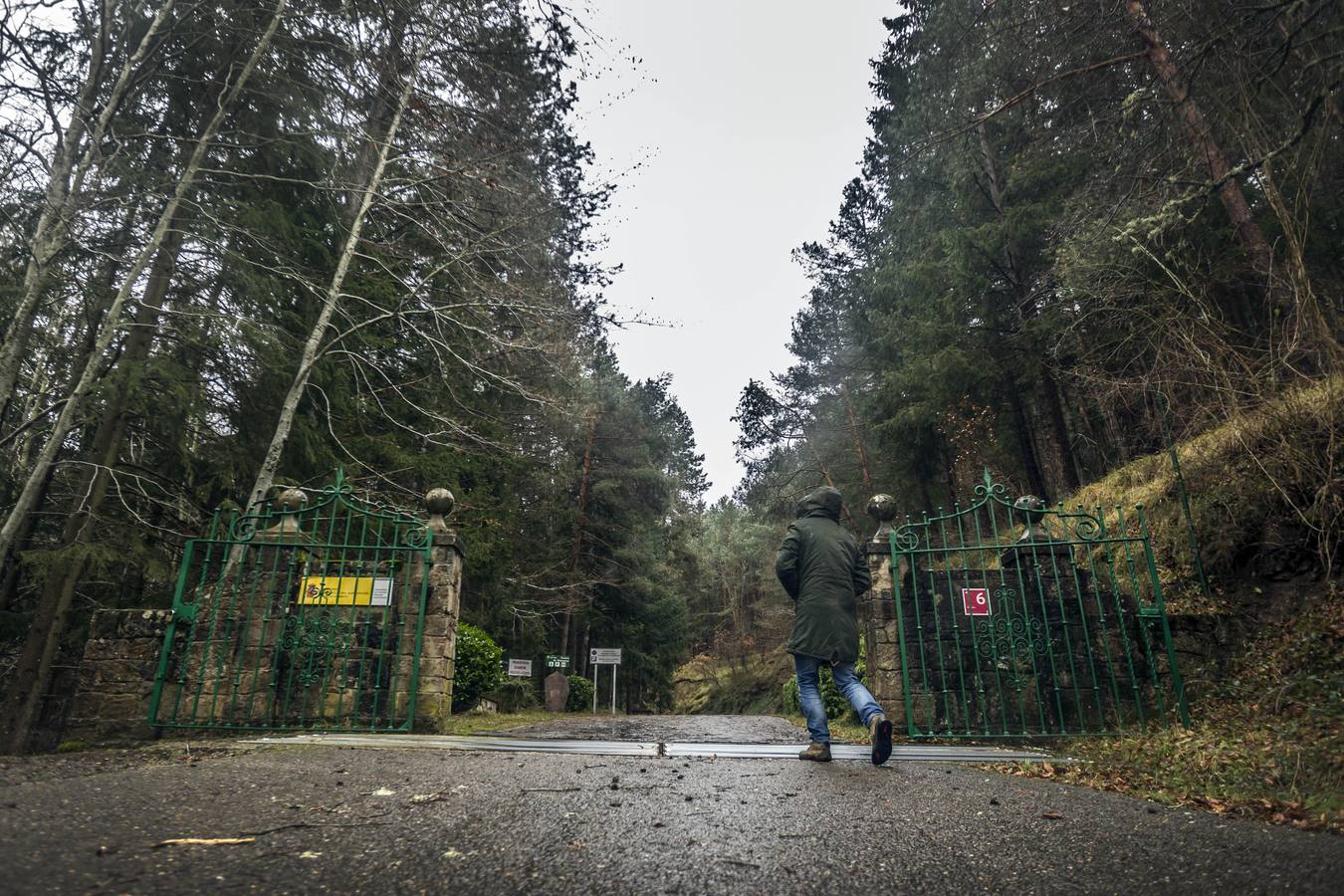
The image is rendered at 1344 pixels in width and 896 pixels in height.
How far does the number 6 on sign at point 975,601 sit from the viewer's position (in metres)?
5.88

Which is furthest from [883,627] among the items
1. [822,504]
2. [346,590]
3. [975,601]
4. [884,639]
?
[346,590]

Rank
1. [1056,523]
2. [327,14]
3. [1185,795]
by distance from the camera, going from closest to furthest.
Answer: [1185,795] < [327,14] < [1056,523]

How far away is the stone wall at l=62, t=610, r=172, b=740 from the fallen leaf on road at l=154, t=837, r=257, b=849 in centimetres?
448

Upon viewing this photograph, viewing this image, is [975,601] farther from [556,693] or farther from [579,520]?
[579,520]

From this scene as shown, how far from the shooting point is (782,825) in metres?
2.64

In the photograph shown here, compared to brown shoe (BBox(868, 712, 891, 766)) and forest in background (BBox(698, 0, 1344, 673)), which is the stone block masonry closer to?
brown shoe (BBox(868, 712, 891, 766))

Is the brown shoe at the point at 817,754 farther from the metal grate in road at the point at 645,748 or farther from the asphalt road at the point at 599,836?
the asphalt road at the point at 599,836

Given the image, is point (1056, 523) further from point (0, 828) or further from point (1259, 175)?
point (0, 828)

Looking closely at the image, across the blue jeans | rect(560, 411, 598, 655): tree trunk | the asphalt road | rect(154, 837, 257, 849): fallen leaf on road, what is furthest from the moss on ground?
rect(154, 837, 257, 849): fallen leaf on road

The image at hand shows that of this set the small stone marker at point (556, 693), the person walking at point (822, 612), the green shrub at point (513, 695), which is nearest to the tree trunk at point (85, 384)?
the person walking at point (822, 612)

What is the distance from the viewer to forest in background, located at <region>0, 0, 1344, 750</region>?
227 inches

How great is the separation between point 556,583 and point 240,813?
60.3 ft

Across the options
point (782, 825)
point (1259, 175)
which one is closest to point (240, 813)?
point (782, 825)

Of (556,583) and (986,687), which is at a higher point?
(556,583)
